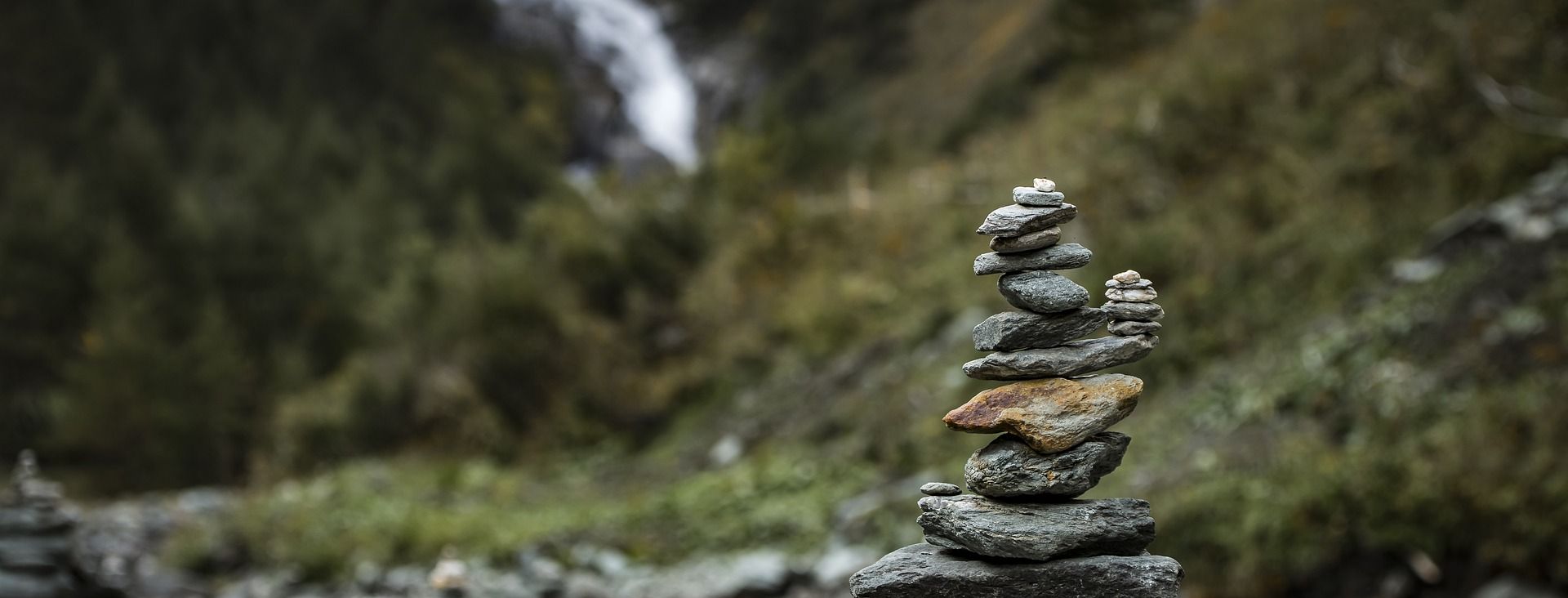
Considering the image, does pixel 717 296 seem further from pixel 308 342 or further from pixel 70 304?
pixel 70 304

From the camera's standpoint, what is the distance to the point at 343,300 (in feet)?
124

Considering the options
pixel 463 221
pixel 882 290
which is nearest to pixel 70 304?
pixel 463 221

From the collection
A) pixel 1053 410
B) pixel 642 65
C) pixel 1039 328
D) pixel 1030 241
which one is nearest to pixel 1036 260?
pixel 1030 241

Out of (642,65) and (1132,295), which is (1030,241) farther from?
(642,65)

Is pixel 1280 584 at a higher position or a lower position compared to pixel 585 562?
lower

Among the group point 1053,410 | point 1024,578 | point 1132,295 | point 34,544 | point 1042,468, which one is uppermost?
point 34,544

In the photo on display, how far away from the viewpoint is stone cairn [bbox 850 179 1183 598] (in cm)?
319

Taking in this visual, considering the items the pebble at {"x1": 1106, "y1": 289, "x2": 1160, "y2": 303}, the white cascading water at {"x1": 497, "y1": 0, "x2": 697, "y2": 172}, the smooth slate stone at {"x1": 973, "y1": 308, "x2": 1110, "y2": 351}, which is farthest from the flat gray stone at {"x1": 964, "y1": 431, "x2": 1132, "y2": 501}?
the white cascading water at {"x1": 497, "y1": 0, "x2": 697, "y2": 172}

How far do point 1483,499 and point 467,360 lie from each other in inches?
652

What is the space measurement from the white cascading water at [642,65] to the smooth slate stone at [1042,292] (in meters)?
52.0

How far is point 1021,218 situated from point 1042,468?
760 millimetres

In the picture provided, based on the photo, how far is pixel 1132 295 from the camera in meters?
3.26

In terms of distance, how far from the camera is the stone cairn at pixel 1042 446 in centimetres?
319

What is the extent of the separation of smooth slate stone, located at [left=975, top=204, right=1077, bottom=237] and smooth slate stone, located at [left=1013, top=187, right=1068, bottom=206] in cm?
2
